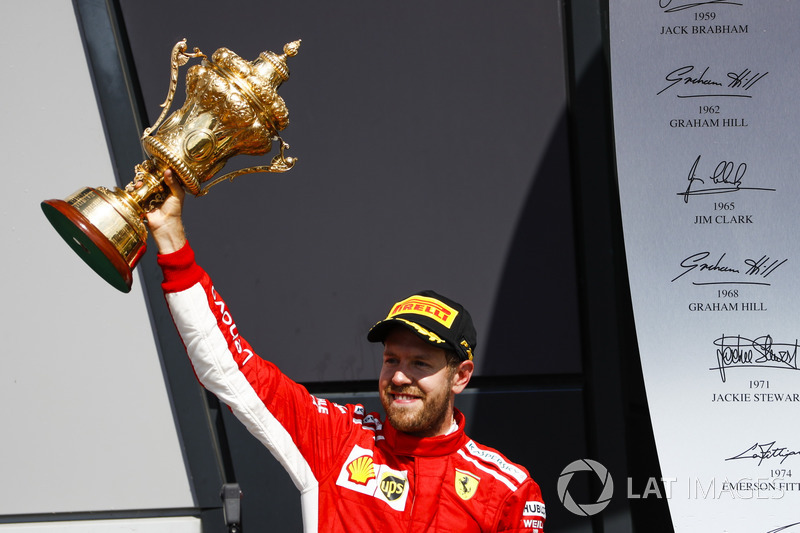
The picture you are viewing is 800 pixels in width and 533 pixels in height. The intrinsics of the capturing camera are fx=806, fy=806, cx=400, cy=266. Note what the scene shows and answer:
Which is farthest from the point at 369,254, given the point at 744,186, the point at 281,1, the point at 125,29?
the point at 744,186

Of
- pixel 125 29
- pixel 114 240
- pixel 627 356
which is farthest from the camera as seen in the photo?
pixel 627 356

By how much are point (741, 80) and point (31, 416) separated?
8.92ft

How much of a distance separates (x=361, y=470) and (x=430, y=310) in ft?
1.46

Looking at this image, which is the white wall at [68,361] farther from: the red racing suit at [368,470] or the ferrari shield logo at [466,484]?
the ferrari shield logo at [466,484]

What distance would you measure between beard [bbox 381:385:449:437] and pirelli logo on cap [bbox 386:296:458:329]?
0.60 feet

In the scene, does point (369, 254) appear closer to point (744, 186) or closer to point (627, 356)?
point (627, 356)

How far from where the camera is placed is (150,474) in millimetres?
2785

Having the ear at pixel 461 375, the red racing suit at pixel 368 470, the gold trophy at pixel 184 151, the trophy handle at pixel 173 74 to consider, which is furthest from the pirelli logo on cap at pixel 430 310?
the trophy handle at pixel 173 74
